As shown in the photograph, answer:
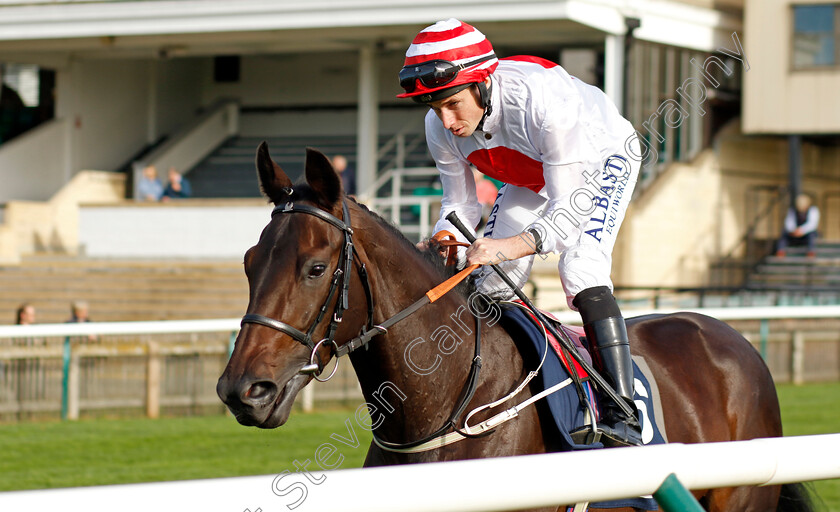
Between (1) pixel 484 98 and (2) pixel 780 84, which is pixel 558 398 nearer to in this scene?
(1) pixel 484 98

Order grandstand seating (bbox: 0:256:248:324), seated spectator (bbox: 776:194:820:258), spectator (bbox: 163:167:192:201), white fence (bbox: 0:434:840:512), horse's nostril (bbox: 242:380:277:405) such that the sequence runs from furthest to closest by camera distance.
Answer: spectator (bbox: 163:167:192:201), seated spectator (bbox: 776:194:820:258), grandstand seating (bbox: 0:256:248:324), horse's nostril (bbox: 242:380:277:405), white fence (bbox: 0:434:840:512)

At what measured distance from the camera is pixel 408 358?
2.52 metres

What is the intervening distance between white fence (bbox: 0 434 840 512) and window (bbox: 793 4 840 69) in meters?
15.8

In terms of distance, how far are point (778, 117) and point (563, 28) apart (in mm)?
4834

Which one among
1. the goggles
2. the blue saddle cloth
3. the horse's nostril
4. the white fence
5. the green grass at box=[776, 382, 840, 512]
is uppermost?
the goggles

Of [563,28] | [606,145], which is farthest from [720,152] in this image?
[606,145]

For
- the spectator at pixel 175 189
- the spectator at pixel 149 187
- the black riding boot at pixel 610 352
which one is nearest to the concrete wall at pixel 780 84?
the spectator at pixel 175 189

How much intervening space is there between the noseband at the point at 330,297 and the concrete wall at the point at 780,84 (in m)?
15.0

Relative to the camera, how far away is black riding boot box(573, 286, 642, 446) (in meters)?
2.76

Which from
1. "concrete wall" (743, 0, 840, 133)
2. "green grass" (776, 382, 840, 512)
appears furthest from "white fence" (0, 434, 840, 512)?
"concrete wall" (743, 0, 840, 133)

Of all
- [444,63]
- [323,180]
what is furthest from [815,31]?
[323,180]

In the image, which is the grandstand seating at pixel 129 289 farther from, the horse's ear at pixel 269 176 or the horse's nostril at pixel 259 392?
the horse's nostril at pixel 259 392

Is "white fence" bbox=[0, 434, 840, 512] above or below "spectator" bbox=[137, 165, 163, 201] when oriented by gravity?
above

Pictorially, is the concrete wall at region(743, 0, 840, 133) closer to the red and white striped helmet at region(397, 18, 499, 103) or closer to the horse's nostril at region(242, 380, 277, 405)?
the red and white striped helmet at region(397, 18, 499, 103)
